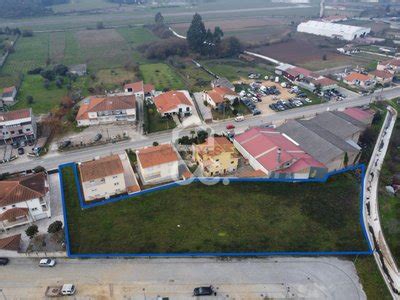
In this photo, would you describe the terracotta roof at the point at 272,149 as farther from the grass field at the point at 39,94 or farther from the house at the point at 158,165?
the grass field at the point at 39,94

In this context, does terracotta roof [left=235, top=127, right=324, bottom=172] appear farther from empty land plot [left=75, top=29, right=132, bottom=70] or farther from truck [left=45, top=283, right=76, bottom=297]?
empty land plot [left=75, top=29, right=132, bottom=70]

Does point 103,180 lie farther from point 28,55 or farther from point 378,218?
point 28,55

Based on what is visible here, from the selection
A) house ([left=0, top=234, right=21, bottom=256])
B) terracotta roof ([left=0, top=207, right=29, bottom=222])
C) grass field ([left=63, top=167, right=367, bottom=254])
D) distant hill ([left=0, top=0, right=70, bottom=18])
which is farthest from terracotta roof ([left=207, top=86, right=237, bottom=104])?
distant hill ([left=0, top=0, right=70, bottom=18])

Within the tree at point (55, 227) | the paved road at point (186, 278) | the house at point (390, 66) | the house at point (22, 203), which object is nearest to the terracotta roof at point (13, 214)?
the house at point (22, 203)

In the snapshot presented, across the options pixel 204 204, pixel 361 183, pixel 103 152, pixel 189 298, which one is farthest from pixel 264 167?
pixel 103 152

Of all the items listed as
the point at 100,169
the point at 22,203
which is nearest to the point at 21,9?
the point at 100,169

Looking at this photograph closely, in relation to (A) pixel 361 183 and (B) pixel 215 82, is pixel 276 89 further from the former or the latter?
(A) pixel 361 183
